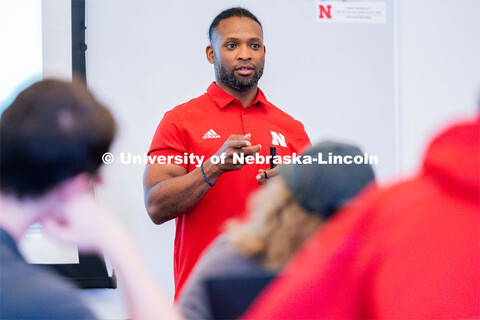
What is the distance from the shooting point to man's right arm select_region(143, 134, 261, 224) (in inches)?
53.5

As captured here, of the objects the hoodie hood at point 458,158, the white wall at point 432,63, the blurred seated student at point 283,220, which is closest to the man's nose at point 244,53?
the blurred seated student at point 283,220

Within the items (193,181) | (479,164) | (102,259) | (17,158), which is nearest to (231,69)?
(193,181)

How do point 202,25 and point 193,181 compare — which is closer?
point 193,181

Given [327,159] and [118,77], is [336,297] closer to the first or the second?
[327,159]

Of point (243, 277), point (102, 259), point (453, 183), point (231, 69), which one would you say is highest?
point (231, 69)

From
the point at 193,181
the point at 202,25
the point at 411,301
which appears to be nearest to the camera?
the point at 411,301

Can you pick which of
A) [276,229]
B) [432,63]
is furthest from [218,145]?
[432,63]

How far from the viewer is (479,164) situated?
17.4 inches

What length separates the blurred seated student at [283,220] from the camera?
653mm

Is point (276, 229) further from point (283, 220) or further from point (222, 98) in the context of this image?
point (222, 98)

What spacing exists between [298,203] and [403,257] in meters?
0.28

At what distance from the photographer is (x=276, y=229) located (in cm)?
69

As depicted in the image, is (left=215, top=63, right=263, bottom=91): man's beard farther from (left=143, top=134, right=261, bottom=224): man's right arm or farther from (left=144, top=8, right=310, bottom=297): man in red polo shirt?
(left=143, top=134, right=261, bottom=224): man's right arm

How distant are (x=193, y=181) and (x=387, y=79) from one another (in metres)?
1.30
